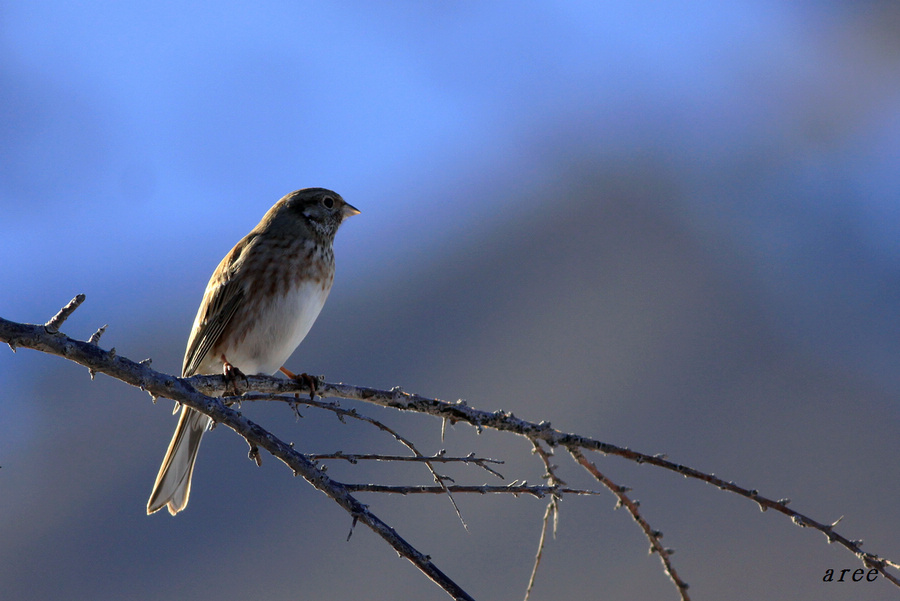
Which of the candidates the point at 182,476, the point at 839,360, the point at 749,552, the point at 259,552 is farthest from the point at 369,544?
the point at 182,476

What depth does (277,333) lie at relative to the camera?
5438mm

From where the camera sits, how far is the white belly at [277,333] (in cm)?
543

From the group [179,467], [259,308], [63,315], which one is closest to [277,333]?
[259,308]

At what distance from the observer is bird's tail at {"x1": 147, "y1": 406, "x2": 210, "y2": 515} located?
4.69 m

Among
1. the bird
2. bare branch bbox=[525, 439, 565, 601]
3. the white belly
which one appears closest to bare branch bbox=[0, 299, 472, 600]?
bare branch bbox=[525, 439, 565, 601]

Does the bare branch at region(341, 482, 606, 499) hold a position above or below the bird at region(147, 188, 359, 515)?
below

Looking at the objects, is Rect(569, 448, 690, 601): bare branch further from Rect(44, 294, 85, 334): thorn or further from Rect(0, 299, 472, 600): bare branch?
Rect(44, 294, 85, 334): thorn

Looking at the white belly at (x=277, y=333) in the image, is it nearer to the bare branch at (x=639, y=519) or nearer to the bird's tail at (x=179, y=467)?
the bird's tail at (x=179, y=467)

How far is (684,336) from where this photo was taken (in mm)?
74625

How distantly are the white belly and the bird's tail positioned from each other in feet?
1.60

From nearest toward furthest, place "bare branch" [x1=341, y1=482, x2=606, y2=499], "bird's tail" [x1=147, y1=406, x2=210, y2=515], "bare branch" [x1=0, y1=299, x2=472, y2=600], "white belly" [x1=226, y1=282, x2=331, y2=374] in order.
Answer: "bare branch" [x1=341, y1=482, x2=606, y2=499]
"bare branch" [x1=0, y1=299, x2=472, y2=600]
"bird's tail" [x1=147, y1=406, x2=210, y2=515]
"white belly" [x1=226, y1=282, x2=331, y2=374]

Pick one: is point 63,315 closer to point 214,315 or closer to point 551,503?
point 551,503

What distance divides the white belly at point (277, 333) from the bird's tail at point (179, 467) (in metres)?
0.49

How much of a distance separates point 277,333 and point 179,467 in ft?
3.21
